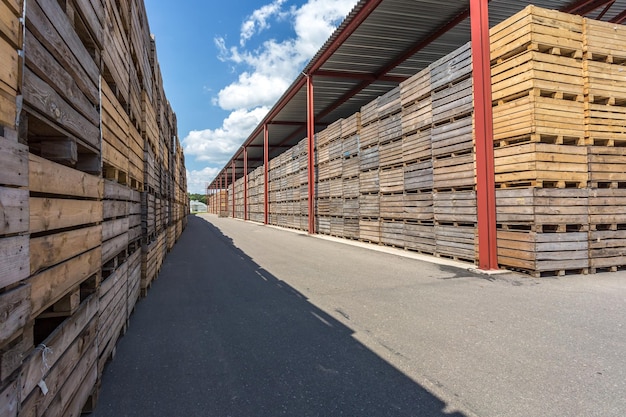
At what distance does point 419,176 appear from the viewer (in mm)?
9859

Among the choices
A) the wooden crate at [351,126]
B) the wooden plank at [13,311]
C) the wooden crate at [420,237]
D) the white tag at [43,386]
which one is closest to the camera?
the wooden plank at [13,311]

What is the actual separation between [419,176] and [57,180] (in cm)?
911

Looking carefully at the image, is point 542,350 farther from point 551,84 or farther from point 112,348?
point 551,84

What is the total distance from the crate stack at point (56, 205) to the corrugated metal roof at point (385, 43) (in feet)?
33.7

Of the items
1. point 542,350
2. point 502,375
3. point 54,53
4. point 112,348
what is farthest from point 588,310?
point 54,53

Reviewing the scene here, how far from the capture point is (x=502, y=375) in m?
3.00

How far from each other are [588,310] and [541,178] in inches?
117

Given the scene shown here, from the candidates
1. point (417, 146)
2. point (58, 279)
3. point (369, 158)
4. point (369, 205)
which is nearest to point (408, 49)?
point (369, 158)

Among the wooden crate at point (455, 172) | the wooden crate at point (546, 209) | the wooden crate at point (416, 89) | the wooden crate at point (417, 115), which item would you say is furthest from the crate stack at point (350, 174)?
the wooden crate at point (546, 209)

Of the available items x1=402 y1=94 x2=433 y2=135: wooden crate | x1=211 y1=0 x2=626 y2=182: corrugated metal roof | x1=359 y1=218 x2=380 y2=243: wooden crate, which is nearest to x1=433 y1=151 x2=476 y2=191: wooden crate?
x1=402 y1=94 x2=433 y2=135: wooden crate

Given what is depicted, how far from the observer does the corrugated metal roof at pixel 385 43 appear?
1105cm

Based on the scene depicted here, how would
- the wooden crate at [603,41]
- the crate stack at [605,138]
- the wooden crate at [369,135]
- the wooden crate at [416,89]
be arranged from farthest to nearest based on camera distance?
the wooden crate at [369,135], the wooden crate at [416,89], the wooden crate at [603,41], the crate stack at [605,138]

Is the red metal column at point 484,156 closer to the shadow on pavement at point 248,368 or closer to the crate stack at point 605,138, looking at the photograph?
Result: the crate stack at point 605,138

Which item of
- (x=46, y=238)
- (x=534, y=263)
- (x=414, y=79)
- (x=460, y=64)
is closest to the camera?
(x=46, y=238)
